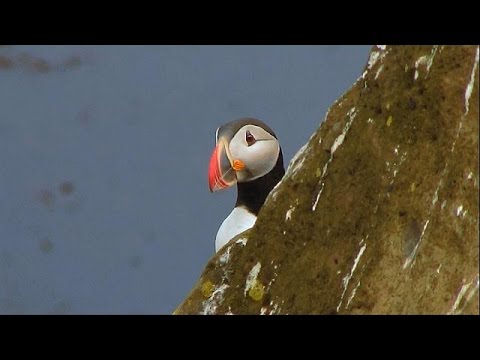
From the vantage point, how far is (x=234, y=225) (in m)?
8.36

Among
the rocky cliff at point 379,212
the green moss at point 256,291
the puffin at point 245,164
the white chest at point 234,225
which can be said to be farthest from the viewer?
the puffin at point 245,164

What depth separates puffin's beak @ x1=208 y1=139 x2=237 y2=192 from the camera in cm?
880

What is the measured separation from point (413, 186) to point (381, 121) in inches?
15.8

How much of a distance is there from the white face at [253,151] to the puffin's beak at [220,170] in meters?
0.07

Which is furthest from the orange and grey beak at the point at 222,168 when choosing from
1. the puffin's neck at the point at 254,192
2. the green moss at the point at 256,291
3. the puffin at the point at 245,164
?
the green moss at the point at 256,291

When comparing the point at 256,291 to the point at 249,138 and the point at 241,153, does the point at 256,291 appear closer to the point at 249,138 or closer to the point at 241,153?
the point at 241,153

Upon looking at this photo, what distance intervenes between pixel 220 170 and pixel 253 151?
366mm

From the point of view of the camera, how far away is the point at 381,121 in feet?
14.5

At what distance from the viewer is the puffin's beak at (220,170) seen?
880 cm

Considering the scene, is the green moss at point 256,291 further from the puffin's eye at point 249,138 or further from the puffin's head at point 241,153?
the puffin's eye at point 249,138

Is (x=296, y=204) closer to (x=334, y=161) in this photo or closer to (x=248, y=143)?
(x=334, y=161)

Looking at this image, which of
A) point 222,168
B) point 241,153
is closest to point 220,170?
point 222,168

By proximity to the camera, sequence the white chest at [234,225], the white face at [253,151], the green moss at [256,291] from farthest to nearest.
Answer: the white face at [253,151] → the white chest at [234,225] → the green moss at [256,291]
